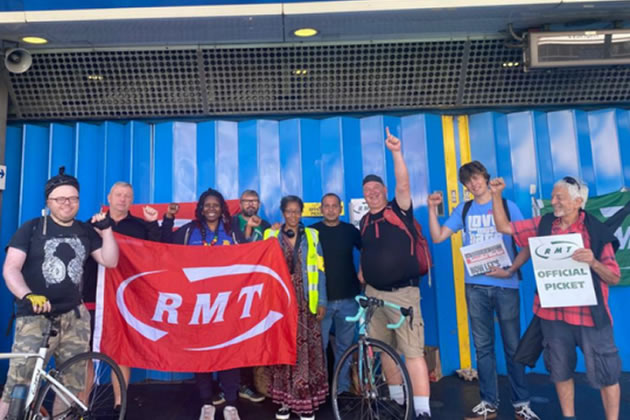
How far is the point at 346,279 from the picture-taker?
13.4 feet

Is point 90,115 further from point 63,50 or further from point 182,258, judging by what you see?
point 182,258

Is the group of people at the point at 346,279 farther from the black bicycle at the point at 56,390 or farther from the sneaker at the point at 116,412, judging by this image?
the sneaker at the point at 116,412

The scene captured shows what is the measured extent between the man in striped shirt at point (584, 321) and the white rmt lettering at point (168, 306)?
9.62 ft

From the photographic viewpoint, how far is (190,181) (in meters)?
5.14

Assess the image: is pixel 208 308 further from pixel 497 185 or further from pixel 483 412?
pixel 497 185

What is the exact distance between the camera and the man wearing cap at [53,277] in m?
2.98

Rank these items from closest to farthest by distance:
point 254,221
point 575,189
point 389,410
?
point 575,189
point 389,410
point 254,221

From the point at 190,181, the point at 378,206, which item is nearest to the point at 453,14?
the point at 378,206

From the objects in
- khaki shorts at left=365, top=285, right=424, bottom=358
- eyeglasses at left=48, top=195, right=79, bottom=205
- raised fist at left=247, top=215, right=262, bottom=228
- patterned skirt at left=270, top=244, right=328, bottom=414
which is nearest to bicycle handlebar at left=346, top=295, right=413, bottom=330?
khaki shorts at left=365, top=285, right=424, bottom=358

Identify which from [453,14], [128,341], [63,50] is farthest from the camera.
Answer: [63,50]

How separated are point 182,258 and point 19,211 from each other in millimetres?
2510

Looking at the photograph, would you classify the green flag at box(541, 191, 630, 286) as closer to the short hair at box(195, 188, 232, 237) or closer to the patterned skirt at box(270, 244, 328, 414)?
the patterned skirt at box(270, 244, 328, 414)

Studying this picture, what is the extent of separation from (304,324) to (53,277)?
6.47 feet

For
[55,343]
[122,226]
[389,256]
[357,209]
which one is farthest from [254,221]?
[55,343]
